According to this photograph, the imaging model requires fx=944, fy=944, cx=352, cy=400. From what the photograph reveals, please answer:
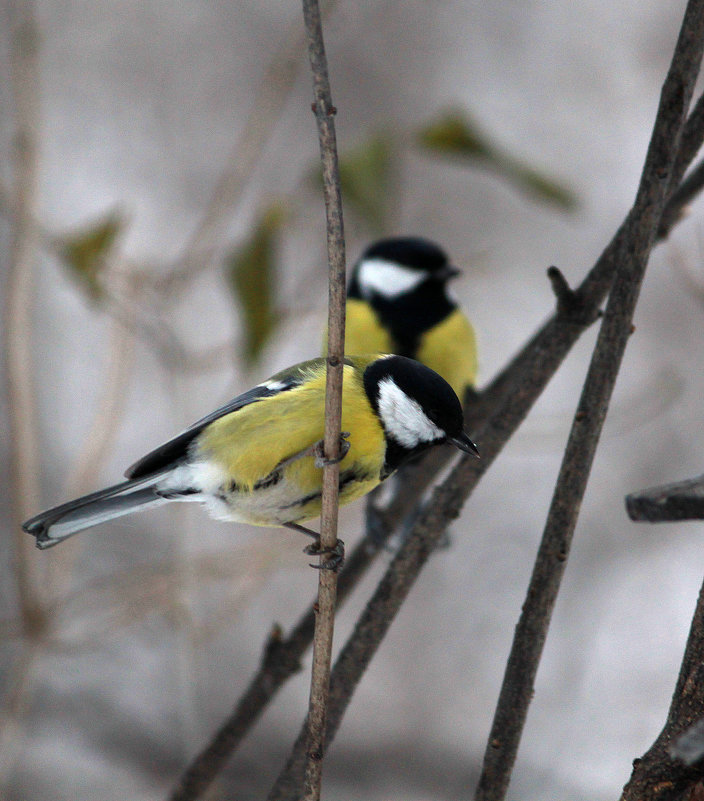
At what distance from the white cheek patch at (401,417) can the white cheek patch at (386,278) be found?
2.69ft

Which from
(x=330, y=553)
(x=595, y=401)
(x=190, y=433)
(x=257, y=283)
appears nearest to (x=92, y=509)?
(x=190, y=433)

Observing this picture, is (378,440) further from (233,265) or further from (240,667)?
(240,667)

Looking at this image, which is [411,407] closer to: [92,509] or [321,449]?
[321,449]

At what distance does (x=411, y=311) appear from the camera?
1.58m

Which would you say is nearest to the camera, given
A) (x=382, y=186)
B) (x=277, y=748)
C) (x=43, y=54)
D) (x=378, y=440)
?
(x=378, y=440)

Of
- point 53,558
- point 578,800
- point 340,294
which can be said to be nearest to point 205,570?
point 53,558

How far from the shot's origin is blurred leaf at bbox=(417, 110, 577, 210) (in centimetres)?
118

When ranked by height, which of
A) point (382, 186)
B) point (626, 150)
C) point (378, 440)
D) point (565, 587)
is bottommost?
point (378, 440)

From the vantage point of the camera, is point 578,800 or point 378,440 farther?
point 578,800

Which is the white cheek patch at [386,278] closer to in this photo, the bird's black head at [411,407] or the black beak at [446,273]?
the black beak at [446,273]

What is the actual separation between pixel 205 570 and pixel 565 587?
97cm

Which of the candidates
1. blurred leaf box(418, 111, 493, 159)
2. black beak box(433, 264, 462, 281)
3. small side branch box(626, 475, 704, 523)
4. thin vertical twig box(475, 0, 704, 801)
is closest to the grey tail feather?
thin vertical twig box(475, 0, 704, 801)

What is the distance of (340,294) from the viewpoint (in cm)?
56

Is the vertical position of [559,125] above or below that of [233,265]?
above
